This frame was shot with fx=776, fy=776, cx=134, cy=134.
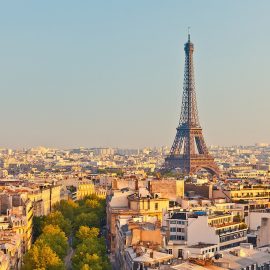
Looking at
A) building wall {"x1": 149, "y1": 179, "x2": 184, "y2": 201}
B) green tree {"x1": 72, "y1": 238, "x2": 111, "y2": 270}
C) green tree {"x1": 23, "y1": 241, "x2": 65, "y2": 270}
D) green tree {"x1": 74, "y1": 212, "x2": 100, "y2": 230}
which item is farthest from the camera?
building wall {"x1": 149, "y1": 179, "x2": 184, "y2": 201}

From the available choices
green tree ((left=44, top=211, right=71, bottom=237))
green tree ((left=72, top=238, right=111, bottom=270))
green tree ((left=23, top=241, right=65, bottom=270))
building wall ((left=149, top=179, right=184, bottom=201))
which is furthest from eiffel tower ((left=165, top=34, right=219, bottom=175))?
green tree ((left=23, top=241, right=65, bottom=270))

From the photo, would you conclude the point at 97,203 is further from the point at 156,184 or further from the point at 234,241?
the point at 234,241

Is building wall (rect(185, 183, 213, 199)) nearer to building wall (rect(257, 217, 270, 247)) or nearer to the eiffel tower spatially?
building wall (rect(257, 217, 270, 247))

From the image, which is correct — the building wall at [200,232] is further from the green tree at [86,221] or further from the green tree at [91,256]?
the green tree at [86,221]

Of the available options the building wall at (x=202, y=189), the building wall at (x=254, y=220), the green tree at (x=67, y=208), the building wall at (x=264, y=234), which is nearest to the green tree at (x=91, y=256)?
the building wall at (x=264, y=234)

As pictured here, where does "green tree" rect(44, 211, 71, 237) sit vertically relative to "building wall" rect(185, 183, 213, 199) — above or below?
below

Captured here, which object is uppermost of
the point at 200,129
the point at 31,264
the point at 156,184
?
the point at 200,129

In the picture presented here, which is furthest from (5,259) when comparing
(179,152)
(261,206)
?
(179,152)

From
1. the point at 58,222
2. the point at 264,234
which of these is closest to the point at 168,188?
the point at 58,222
